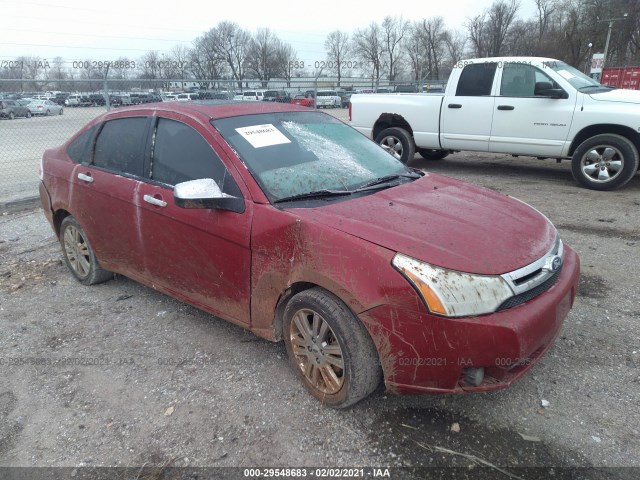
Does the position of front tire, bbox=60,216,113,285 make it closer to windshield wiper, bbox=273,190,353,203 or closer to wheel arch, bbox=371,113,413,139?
windshield wiper, bbox=273,190,353,203

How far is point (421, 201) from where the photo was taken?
2.90 m

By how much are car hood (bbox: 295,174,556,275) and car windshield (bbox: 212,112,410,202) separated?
0.88ft

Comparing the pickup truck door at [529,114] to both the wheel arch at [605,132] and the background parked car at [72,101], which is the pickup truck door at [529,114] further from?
the background parked car at [72,101]

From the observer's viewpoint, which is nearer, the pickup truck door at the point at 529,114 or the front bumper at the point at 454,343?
the front bumper at the point at 454,343

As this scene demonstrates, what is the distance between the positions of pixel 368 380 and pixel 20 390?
2.18m

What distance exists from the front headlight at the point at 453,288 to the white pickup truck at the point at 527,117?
5766 mm

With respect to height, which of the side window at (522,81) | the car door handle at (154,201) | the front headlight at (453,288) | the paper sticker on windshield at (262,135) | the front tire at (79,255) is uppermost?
the side window at (522,81)

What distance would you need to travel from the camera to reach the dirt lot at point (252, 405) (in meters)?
2.34

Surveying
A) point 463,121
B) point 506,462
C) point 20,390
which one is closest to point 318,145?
point 506,462

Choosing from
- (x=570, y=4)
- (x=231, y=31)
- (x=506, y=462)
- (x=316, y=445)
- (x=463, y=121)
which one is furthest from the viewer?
(x=231, y=31)

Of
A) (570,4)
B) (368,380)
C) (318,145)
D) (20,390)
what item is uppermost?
(570,4)

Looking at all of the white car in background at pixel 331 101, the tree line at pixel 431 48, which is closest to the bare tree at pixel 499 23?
the tree line at pixel 431 48

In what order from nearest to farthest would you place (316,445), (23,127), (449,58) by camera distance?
1. (316,445)
2. (23,127)
3. (449,58)

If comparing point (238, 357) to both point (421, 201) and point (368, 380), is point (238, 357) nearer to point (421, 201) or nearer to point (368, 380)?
point (368, 380)
